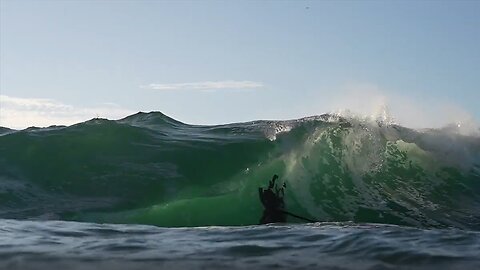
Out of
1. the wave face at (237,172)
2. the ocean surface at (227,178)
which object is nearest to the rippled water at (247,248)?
the ocean surface at (227,178)

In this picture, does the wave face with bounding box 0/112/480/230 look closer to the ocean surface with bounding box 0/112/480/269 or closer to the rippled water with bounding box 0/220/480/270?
the ocean surface with bounding box 0/112/480/269

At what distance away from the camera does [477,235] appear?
448cm

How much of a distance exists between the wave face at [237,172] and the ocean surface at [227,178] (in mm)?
24

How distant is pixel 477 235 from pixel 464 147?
10.9m

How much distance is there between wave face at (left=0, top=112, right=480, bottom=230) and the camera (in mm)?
10328

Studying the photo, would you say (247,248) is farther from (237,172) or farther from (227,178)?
(237,172)

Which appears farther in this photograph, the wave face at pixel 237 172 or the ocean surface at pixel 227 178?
the wave face at pixel 237 172

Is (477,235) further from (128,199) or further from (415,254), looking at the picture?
(128,199)

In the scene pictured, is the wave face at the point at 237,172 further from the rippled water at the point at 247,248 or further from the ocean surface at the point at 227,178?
the rippled water at the point at 247,248

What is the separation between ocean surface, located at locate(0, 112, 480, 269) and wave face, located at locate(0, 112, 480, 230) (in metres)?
0.02

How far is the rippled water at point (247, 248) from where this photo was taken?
12.0ft

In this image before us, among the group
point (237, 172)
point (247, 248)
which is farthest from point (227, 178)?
point (247, 248)

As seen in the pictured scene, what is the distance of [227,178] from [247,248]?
7802mm

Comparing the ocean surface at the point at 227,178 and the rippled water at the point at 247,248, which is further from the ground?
the ocean surface at the point at 227,178
